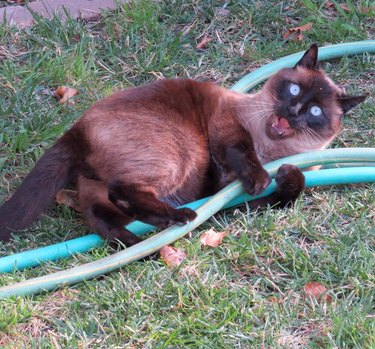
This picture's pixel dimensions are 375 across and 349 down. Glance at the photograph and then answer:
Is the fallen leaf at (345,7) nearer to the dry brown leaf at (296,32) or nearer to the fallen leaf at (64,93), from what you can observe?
the dry brown leaf at (296,32)

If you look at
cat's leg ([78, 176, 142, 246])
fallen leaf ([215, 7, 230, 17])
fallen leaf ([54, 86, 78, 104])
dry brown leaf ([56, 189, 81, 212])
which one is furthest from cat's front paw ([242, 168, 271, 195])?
fallen leaf ([215, 7, 230, 17])

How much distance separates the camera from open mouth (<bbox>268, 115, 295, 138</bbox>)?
3.66 m

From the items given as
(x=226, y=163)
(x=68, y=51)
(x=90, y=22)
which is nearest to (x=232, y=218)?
(x=226, y=163)

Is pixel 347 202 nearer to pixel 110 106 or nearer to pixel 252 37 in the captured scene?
pixel 110 106

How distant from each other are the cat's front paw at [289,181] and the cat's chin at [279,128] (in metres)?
0.20

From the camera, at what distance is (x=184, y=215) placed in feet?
11.0

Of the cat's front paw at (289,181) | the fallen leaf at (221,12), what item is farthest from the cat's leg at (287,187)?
the fallen leaf at (221,12)

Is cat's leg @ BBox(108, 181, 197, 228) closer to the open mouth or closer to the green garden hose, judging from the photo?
the green garden hose

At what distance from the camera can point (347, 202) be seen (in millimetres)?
3570

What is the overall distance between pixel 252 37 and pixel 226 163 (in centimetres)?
166

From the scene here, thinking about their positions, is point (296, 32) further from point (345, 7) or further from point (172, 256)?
point (172, 256)

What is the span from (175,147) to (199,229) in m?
0.40

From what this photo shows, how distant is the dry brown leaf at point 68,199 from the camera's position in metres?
3.67

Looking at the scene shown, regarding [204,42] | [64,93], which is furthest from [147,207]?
[204,42]
